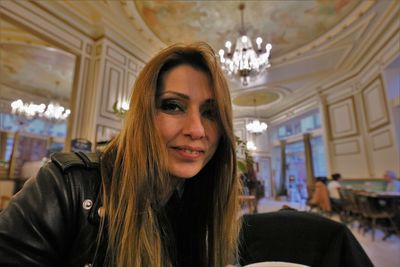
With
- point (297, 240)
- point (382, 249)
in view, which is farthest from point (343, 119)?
point (297, 240)

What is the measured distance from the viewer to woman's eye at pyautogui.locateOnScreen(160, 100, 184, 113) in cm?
73

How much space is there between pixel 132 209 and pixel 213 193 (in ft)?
1.30

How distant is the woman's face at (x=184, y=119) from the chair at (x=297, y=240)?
63cm

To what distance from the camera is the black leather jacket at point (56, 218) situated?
1.42 feet

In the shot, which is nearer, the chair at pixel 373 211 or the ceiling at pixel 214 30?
the chair at pixel 373 211

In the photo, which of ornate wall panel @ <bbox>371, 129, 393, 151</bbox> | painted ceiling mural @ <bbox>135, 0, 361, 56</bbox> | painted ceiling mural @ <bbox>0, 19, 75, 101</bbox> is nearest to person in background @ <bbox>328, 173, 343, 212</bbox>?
ornate wall panel @ <bbox>371, 129, 393, 151</bbox>

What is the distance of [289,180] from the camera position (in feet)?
35.2

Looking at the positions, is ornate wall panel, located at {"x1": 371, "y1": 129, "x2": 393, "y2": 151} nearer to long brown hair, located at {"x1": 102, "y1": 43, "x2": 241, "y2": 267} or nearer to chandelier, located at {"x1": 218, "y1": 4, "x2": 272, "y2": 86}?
chandelier, located at {"x1": 218, "y1": 4, "x2": 272, "y2": 86}

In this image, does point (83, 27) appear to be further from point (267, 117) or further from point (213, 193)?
point (267, 117)

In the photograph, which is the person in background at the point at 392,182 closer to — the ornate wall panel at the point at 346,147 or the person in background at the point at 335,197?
the person in background at the point at 335,197

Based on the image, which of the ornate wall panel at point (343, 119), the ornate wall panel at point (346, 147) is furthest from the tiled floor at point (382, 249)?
the ornate wall panel at point (343, 119)

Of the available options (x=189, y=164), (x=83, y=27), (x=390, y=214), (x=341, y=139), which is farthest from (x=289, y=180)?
(x=189, y=164)

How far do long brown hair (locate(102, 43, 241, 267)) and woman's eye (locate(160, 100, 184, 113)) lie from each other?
43 mm

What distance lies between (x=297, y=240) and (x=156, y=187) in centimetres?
85
